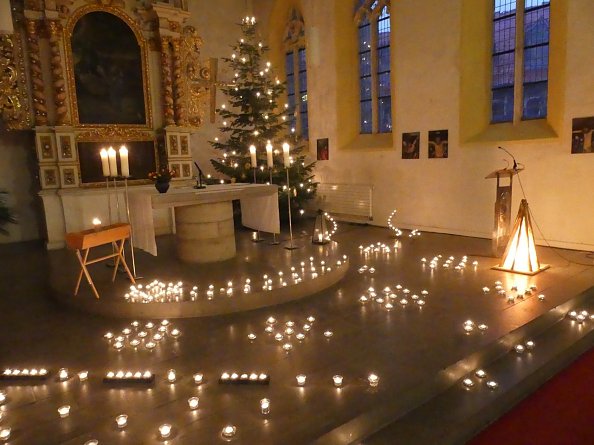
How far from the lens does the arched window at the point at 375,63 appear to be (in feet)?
33.1

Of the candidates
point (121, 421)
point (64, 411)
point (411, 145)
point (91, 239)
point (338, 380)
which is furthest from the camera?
point (411, 145)

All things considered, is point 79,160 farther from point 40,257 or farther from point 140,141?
point 40,257

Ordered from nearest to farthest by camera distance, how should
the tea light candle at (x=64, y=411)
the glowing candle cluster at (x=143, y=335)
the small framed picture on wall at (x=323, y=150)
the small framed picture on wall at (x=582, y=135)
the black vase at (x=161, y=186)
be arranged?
the tea light candle at (x=64, y=411), the glowing candle cluster at (x=143, y=335), the black vase at (x=161, y=186), the small framed picture on wall at (x=582, y=135), the small framed picture on wall at (x=323, y=150)

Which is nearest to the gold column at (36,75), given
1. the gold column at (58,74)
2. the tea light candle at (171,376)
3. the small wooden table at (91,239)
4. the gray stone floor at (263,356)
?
the gold column at (58,74)

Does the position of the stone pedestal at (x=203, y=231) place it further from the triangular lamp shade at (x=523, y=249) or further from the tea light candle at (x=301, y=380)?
the triangular lamp shade at (x=523, y=249)

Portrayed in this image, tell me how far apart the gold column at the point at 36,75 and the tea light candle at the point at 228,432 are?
25.6 feet

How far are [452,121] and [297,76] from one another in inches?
208

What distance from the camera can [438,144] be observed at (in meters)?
8.77

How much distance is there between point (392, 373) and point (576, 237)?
5.37m

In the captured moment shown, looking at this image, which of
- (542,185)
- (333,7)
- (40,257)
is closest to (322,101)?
(333,7)

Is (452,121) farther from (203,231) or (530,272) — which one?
(203,231)

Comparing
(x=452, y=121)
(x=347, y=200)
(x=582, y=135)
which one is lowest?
(x=347, y=200)

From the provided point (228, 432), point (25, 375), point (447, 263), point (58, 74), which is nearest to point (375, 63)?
point (447, 263)

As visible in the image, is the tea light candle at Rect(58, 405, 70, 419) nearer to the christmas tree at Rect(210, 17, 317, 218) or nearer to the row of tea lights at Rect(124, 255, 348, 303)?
the row of tea lights at Rect(124, 255, 348, 303)
